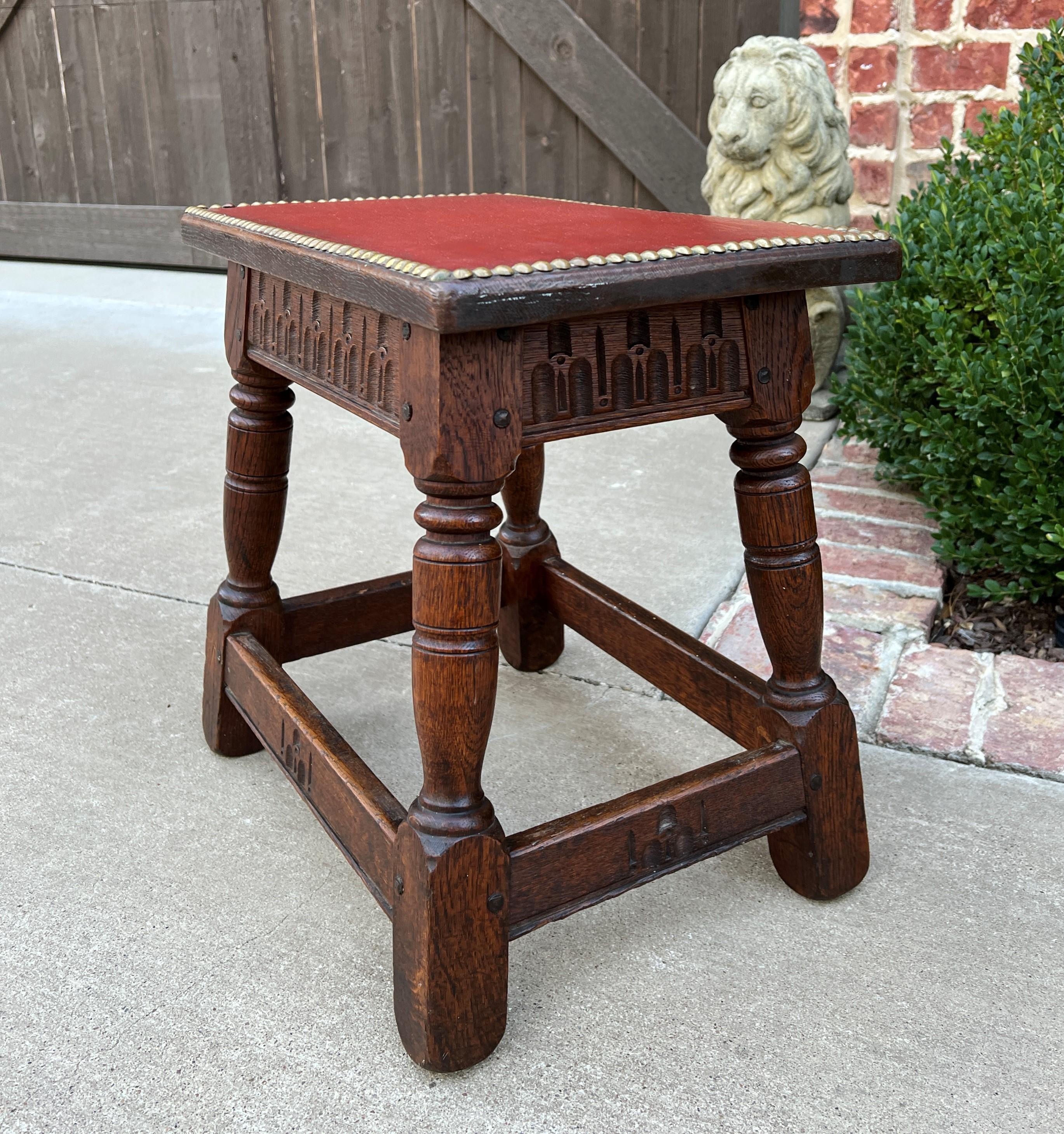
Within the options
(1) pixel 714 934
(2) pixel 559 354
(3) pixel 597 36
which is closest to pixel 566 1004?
(1) pixel 714 934

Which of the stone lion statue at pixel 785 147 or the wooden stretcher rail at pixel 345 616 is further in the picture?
the stone lion statue at pixel 785 147

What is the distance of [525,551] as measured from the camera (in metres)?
1.81

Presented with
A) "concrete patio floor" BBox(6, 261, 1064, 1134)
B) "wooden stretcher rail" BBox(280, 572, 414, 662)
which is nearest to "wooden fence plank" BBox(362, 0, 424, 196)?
"concrete patio floor" BBox(6, 261, 1064, 1134)

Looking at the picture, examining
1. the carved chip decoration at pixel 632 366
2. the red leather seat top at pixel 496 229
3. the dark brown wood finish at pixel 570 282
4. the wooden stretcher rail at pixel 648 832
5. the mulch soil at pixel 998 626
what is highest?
the red leather seat top at pixel 496 229

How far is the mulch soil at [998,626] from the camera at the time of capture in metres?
2.04

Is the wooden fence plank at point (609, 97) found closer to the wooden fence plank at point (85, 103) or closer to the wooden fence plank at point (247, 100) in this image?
the wooden fence plank at point (247, 100)

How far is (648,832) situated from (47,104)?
507 centimetres

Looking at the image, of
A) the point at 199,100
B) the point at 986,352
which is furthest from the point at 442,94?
the point at 986,352

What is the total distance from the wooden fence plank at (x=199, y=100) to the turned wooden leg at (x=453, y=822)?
4.18 meters

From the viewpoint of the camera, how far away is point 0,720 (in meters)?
1.80

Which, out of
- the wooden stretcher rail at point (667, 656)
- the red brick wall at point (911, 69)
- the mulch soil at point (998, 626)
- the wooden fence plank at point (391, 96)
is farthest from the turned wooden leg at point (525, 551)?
the wooden fence plank at point (391, 96)

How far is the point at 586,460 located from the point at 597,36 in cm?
168

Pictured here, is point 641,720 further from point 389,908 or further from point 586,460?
point 586,460

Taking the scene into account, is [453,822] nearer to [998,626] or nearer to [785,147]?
[998,626]
